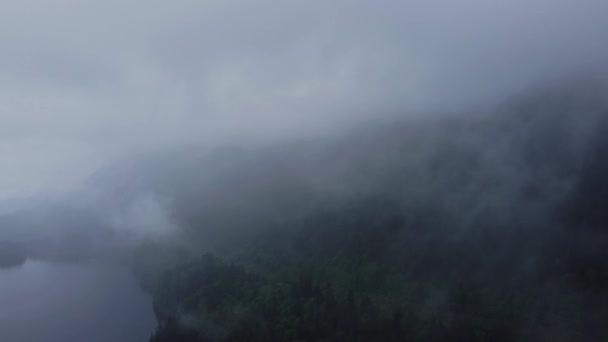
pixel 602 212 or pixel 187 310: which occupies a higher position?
pixel 602 212

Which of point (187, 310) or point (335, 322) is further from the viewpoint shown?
point (187, 310)

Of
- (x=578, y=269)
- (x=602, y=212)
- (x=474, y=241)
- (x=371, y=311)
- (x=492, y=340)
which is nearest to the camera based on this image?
(x=492, y=340)

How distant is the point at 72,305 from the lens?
71375 millimetres

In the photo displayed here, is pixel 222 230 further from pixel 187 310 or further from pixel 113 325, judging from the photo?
pixel 187 310

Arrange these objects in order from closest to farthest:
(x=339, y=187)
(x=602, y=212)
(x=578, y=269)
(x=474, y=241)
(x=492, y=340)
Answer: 1. (x=492, y=340)
2. (x=578, y=269)
3. (x=602, y=212)
4. (x=474, y=241)
5. (x=339, y=187)

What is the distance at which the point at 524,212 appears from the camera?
202 ft

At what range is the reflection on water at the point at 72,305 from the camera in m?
58.8

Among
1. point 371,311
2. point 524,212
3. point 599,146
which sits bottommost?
point 371,311

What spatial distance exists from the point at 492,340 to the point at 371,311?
10.9m

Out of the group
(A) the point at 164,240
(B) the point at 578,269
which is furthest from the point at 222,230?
(B) the point at 578,269

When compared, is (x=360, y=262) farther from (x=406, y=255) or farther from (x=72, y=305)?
(x=72, y=305)

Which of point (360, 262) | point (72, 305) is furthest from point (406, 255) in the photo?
point (72, 305)

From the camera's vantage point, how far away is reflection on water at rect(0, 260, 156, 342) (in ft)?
193

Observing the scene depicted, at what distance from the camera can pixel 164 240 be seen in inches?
3275
